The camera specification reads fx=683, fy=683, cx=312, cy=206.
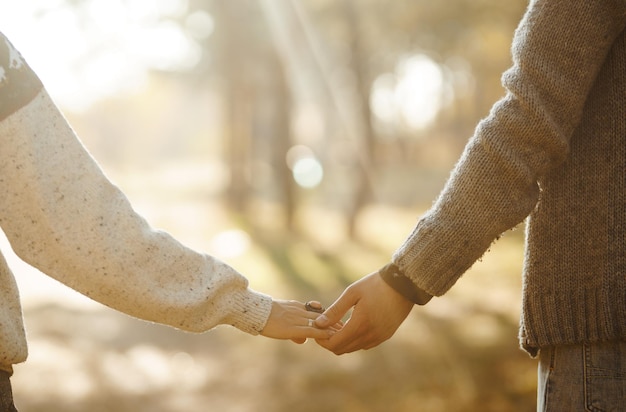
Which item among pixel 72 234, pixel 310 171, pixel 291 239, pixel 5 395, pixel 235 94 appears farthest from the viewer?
pixel 310 171

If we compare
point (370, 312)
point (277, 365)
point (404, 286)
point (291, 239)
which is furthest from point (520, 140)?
point (291, 239)

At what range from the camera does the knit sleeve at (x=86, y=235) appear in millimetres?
1734

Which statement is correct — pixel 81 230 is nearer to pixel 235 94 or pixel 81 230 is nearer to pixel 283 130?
pixel 283 130

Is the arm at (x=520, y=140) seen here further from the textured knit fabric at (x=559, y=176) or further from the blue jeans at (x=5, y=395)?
the blue jeans at (x=5, y=395)

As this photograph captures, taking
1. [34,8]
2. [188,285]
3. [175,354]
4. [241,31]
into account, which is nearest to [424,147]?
[241,31]

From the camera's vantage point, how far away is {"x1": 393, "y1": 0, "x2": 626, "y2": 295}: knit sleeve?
1.78 metres

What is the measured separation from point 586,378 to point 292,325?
101cm

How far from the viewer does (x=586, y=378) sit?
5.53ft

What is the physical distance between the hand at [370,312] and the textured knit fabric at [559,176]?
0.27 m

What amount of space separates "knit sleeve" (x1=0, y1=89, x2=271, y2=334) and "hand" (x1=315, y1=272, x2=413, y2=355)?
43 cm

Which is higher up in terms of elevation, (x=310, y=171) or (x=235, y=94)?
(x=310, y=171)

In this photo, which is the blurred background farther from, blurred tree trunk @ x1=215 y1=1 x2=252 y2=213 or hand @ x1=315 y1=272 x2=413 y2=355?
hand @ x1=315 y1=272 x2=413 y2=355

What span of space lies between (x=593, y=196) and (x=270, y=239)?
41.4 feet

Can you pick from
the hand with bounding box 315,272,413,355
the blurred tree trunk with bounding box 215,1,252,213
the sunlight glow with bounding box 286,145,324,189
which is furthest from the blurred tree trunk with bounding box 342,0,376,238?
the sunlight glow with bounding box 286,145,324,189
